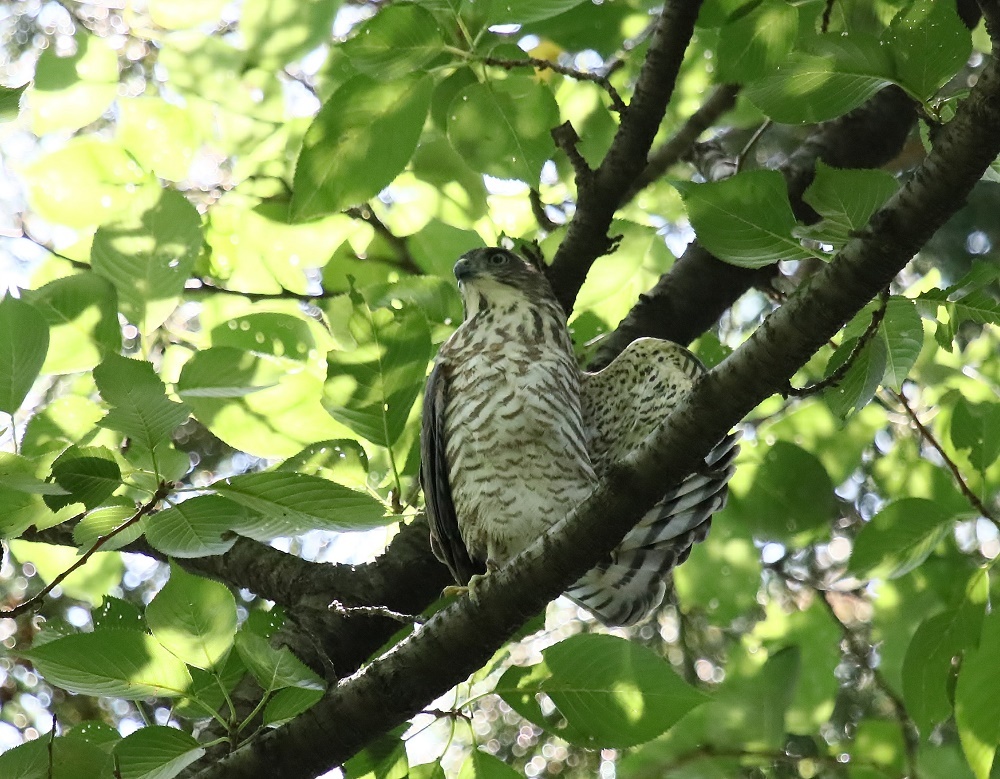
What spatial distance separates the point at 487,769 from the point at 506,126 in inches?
68.4

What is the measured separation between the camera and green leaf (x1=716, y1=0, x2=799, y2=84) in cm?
285

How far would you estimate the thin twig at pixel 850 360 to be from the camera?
7.16 feet

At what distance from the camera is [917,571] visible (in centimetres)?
358

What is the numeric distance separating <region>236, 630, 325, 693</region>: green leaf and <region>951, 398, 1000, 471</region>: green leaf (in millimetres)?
1803

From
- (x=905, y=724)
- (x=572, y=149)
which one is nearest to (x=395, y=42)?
(x=572, y=149)

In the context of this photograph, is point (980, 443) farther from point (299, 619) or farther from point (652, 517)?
point (299, 619)

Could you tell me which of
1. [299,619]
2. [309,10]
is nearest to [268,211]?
[309,10]

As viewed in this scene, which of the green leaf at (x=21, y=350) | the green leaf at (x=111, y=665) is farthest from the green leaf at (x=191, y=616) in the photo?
the green leaf at (x=21, y=350)

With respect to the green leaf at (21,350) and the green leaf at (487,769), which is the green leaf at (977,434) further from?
the green leaf at (21,350)

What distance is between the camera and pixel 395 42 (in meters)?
2.71

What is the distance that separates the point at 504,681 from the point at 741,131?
4390mm

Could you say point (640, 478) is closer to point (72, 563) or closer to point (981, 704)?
point (981, 704)

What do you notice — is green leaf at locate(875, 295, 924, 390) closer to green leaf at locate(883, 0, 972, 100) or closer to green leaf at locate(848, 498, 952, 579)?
green leaf at locate(883, 0, 972, 100)

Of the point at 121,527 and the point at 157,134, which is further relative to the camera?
the point at 157,134
